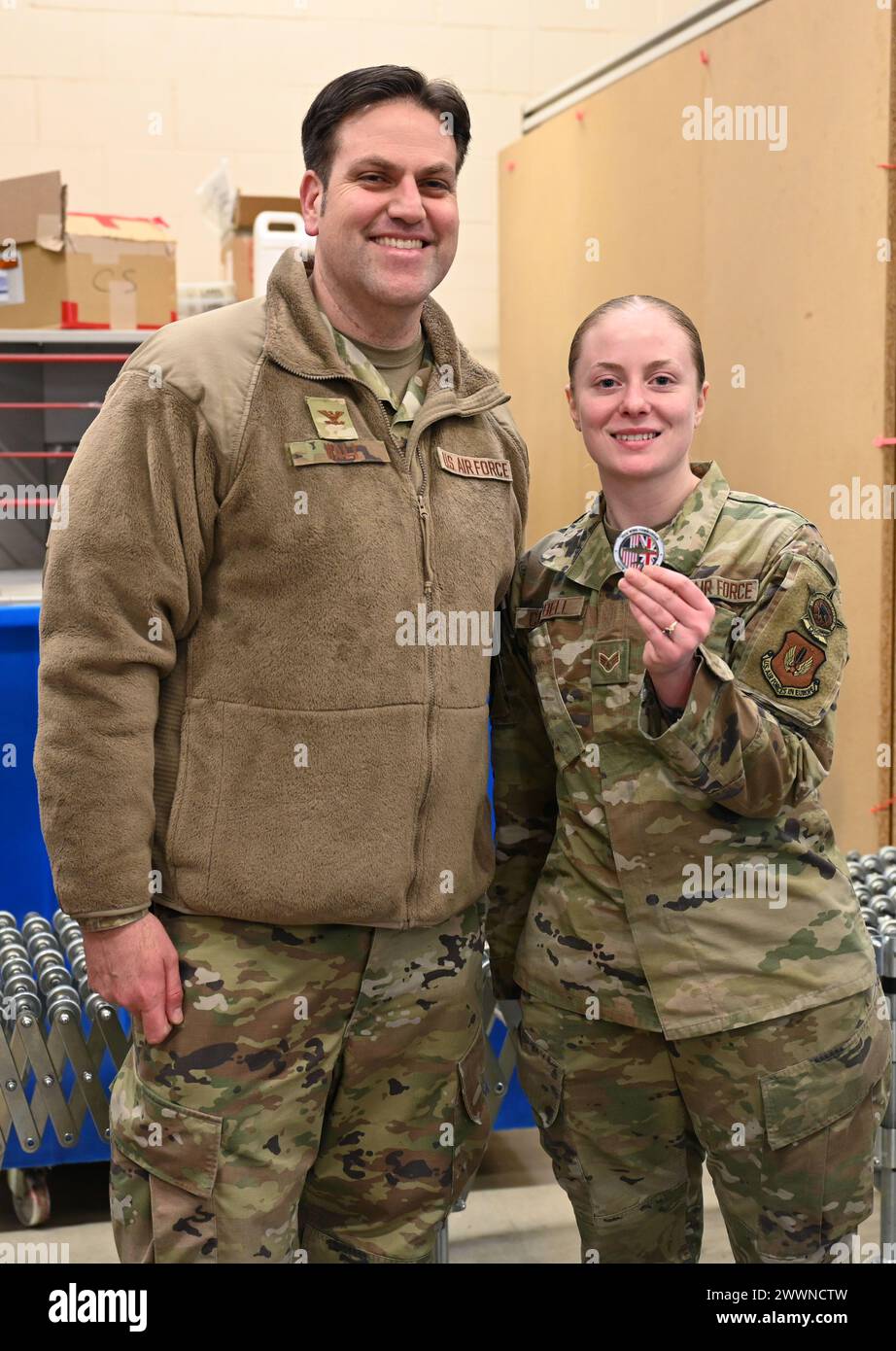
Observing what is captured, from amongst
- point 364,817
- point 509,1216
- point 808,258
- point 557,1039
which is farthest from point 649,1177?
point 808,258

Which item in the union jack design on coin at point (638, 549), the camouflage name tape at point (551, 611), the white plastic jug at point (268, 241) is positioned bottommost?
the camouflage name tape at point (551, 611)

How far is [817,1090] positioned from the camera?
5.41ft

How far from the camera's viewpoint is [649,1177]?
5.82ft

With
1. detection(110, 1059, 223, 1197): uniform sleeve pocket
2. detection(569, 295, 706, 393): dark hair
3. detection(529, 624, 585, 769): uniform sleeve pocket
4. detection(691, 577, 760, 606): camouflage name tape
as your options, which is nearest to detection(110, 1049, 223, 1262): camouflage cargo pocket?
detection(110, 1059, 223, 1197): uniform sleeve pocket

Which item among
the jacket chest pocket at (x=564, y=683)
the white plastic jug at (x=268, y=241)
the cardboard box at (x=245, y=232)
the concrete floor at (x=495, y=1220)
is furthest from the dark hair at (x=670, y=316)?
the cardboard box at (x=245, y=232)

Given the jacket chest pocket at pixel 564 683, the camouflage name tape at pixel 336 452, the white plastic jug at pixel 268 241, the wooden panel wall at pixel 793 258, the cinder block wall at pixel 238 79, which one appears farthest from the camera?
the cinder block wall at pixel 238 79

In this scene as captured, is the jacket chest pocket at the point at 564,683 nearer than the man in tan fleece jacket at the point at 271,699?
No

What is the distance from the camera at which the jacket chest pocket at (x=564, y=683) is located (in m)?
1.75

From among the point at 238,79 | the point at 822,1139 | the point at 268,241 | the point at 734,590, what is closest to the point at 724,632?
the point at 734,590

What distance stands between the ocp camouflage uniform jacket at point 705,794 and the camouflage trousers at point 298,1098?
6.8 inches

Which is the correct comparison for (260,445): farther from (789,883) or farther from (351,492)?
(789,883)

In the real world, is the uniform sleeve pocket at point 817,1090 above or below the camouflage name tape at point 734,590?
below

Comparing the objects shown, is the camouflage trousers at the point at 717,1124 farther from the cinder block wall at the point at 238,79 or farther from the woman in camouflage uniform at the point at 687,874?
the cinder block wall at the point at 238,79

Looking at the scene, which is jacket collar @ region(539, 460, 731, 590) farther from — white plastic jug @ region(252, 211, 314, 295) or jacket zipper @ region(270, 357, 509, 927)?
white plastic jug @ region(252, 211, 314, 295)
